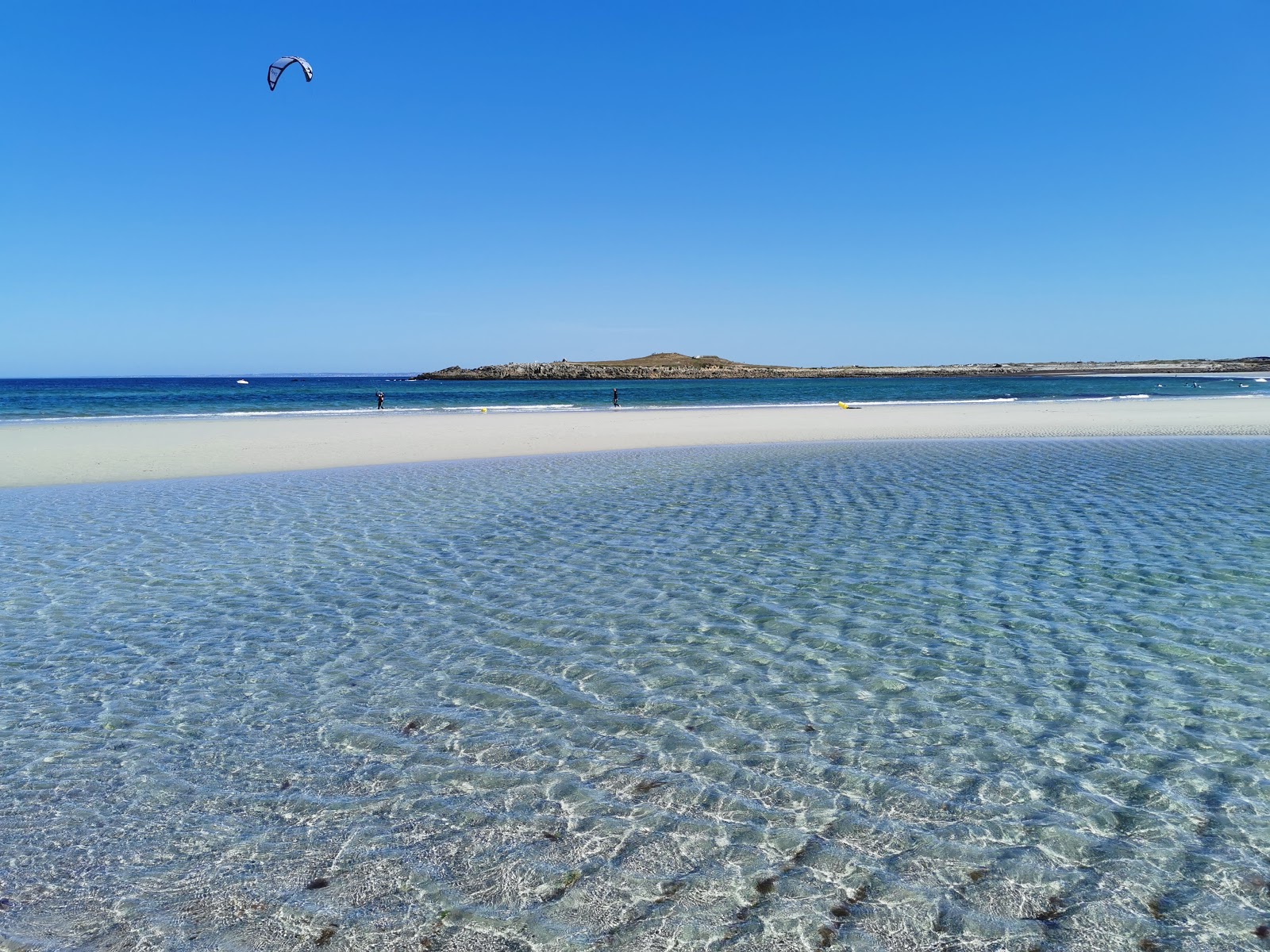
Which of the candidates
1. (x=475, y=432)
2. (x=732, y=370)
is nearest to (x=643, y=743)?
(x=475, y=432)

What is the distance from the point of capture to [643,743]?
584 centimetres

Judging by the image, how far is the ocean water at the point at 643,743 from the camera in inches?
159

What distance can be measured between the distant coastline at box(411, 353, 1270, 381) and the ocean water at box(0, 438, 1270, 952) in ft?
443

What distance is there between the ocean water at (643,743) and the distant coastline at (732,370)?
135 metres

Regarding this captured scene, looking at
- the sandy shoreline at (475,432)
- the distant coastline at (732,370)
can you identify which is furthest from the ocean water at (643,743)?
the distant coastline at (732,370)

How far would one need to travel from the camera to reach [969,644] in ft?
25.7

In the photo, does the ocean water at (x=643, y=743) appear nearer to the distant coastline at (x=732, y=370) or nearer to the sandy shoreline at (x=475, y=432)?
the sandy shoreline at (x=475, y=432)

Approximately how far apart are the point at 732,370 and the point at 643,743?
161m

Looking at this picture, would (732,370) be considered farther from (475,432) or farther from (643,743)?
(643,743)

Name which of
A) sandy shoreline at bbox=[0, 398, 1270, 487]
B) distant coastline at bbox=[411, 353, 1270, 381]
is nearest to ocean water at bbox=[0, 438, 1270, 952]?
sandy shoreline at bbox=[0, 398, 1270, 487]

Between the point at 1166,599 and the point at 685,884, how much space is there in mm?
7437

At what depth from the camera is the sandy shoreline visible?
2578 cm

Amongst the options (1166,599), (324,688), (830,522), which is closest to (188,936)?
(324,688)

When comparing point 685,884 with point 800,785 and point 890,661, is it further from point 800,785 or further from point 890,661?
→ point 890,661
